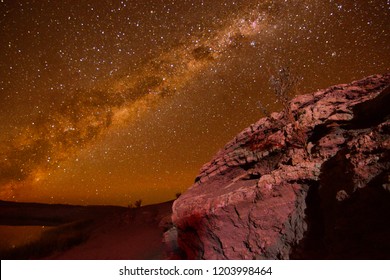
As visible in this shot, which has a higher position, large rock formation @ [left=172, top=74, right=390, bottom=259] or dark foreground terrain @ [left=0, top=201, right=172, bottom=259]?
large rock formation @ [left=172, top=74, right=390, bottom=259]

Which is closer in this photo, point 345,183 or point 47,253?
point 345,183

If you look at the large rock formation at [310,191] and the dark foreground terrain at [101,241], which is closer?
the large rock formation at [310,191]

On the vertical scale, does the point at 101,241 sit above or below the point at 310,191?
below

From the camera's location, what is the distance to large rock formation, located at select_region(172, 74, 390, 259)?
3.15 metres

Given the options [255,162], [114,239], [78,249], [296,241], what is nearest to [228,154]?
[255,162]

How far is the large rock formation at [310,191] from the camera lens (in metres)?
3.15

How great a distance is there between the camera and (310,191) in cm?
415

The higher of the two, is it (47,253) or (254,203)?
(254,203)

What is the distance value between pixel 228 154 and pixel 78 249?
912cm

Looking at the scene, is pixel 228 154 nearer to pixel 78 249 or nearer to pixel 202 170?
pixel 202 170

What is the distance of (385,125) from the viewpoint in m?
3.19

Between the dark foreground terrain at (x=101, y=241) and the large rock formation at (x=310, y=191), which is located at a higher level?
the large rock formation at (x=310, y=191)

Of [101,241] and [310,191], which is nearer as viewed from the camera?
[310,191]
